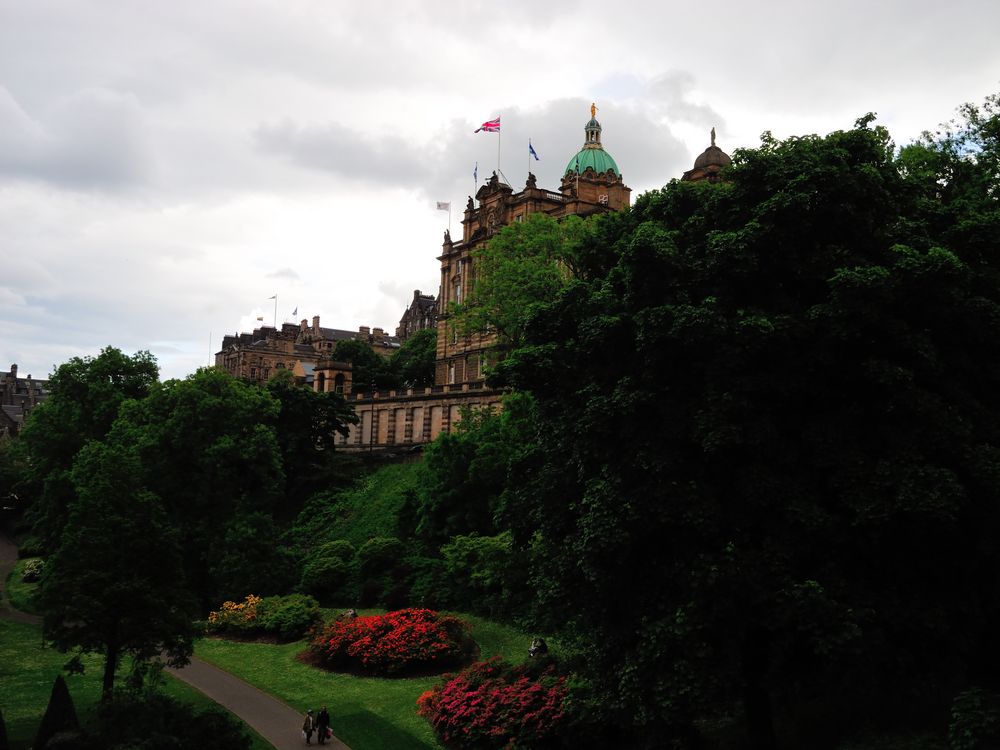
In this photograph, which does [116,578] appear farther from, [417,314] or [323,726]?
[417,314]

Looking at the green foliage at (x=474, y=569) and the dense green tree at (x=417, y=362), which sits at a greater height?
the dense green tree at (x=417, y=362)

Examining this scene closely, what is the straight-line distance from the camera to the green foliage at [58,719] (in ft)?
73.8

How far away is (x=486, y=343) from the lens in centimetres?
7469

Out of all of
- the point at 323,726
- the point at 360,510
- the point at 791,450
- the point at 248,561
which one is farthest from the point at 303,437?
the point at 791,450

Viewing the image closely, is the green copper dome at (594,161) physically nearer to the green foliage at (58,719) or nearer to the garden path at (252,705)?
the garden path at (252,705)

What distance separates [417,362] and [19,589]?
49479mm

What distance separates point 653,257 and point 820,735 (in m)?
11.8

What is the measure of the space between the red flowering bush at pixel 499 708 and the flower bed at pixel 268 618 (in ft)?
42.5

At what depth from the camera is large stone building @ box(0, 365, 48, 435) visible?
11557 cm

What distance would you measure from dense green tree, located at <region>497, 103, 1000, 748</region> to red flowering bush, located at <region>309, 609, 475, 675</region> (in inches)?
526

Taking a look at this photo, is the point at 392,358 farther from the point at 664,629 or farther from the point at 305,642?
the point at 664,629

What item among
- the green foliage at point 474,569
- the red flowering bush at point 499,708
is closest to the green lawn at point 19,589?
the green foliage at point 474,569

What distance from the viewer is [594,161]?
75.9 m

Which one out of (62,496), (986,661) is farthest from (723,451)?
(62,496)
